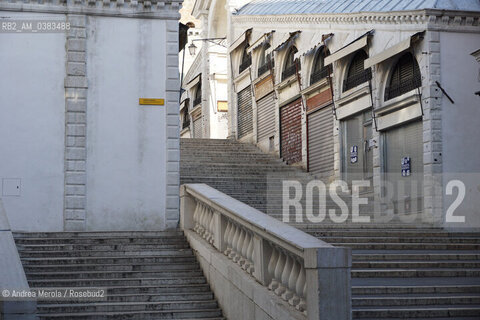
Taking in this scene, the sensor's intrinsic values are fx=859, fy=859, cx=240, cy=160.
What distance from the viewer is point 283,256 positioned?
343 inches

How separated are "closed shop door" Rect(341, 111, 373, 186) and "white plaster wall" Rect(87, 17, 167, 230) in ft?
25.7

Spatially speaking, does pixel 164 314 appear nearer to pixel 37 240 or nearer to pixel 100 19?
pixel 37 240

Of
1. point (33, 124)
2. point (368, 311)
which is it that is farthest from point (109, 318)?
point (33, 124)

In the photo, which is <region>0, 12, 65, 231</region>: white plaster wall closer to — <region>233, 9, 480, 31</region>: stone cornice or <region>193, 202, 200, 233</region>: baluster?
<region>193, 202, 200, 233</region>: baluster

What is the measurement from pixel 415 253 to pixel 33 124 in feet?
22.5

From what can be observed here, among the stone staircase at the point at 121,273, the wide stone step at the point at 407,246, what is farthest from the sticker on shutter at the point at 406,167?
the stone staircase at the point at 121,273

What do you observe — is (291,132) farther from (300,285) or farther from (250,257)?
(300,285)

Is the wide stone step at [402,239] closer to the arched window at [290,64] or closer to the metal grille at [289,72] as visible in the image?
the metal grille at [289,72]

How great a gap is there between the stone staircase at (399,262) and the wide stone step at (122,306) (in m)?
1.99

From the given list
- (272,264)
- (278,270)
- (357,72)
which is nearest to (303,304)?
(278,270)

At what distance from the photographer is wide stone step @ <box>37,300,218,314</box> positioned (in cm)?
1027

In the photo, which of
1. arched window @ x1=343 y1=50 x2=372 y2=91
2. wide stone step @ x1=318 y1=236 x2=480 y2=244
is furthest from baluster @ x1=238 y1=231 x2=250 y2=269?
arched window @ x1=343 y1=50 x2=372 y2=91

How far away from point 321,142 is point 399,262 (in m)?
13.5

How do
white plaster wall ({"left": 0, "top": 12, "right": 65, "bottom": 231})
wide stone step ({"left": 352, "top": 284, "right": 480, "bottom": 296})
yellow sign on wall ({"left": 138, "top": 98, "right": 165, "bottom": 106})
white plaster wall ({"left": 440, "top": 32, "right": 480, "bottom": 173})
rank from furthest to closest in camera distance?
1. white plaster wall ({"left": 440, "top": 32, "right": 480, "bottom": 173})
2. yellow sign on wall ({"left": 138, "top": 98, "right": 165, "bottom": 106})
3. white plaster wall ({"left": 0, "top": 12, "right": 65, "bottom": 231})
4. wide stone step ({"left": 352, "top": 284, "right": 480, "bottom": 296})
